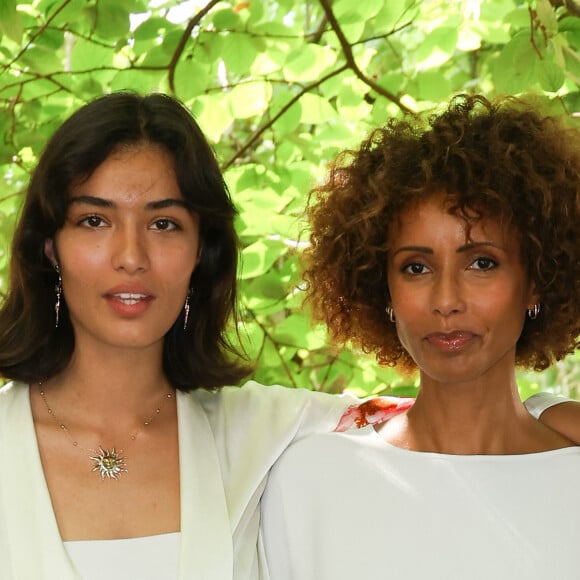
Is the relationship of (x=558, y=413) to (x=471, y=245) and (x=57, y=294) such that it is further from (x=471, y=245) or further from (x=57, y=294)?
(x=57, y=294)

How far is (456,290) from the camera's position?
2219 mm

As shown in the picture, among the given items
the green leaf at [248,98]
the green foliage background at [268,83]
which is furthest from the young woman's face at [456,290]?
the green leaf at [248,98]

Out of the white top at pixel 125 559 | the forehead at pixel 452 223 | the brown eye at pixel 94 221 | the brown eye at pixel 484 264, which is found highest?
the brown eye at pixel 94 221

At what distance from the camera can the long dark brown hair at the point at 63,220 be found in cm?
240

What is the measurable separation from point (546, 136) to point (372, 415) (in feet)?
2.17

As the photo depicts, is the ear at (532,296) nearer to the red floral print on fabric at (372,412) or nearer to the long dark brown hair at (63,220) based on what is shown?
the red floral print on fabric at (372,412)

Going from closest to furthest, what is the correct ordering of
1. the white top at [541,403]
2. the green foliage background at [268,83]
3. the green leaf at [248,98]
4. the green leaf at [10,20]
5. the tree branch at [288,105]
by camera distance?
the white top at [541,403]
the green leaf at [10,20]
the green foliage background at [268,83]
the tree branch at [288,105]
the green leaf at [248,98]

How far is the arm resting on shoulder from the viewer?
2.37 metres

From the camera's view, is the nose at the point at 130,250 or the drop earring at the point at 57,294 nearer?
the nose at the point at 130,250

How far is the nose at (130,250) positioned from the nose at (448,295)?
55 cm

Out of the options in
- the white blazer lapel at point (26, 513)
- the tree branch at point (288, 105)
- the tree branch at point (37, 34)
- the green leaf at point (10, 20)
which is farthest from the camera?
the tree branch at point (288, 105)

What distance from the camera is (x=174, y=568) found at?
2268 mm

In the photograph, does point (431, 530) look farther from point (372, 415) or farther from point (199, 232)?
point (199, 232)

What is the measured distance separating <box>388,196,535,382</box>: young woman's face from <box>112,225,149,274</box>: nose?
1.57 ft
